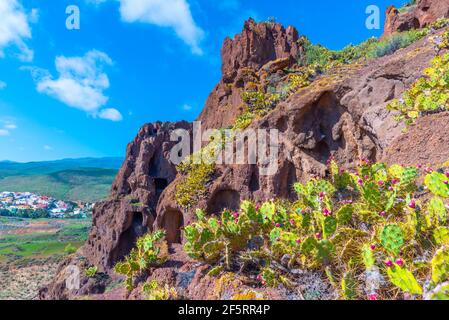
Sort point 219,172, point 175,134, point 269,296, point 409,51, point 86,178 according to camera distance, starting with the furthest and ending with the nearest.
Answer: point 86,178, point 175,134, point 219,172, point 409,51, point 269,296

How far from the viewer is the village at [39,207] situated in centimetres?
10350

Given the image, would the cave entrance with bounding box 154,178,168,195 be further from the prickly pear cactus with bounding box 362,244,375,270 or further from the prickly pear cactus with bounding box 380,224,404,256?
the prickly pear cactus with bounding box 380,224,404,256

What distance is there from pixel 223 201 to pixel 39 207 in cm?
11891

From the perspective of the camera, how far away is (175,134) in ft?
72.6

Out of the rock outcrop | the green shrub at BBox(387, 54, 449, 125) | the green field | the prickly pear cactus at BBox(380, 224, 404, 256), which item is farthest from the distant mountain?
the prickly pear cactus at BBox(380, 224, 404, 256)

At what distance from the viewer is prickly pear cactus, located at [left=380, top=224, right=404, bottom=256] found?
360cm

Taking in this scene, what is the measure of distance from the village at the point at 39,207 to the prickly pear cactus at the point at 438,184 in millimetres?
105212

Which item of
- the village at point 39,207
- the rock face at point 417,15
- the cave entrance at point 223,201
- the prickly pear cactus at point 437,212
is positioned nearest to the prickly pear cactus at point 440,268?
the prickly pear cactus at point 437,212

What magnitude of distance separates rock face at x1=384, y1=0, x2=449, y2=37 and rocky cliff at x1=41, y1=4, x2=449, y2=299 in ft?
0.18

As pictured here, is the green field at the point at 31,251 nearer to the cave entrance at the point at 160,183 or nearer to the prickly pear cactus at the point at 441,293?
the cave entrance at the point at 160,183

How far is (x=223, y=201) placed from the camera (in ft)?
39.5

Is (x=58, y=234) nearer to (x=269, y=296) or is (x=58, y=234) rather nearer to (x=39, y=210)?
(x=39, y=210)
